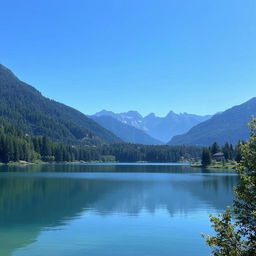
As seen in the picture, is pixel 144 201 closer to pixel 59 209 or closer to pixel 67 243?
pixel 59 209

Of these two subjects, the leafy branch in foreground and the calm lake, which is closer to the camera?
the leafy branch in foreground

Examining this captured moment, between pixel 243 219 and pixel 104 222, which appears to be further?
pixel 104 222

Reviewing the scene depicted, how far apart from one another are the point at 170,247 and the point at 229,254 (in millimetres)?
18511

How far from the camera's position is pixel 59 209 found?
48375 millimetres

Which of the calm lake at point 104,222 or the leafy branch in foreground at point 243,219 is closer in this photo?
the leafy branch in foreground at point 243,219

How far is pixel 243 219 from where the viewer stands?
42.8ft

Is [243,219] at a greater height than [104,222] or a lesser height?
greater

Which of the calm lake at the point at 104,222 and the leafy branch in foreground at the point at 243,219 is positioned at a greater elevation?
the leafy branch in foreground at the point at 243,219

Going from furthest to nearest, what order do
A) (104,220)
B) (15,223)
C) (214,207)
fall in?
(214,207) → (104,220) → (15,223)

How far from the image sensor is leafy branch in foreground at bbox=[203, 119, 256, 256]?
40.6 ft

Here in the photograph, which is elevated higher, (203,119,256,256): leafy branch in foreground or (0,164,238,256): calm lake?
(203,119,256,256): leafy branch in foreground

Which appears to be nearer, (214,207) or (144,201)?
(214,207)

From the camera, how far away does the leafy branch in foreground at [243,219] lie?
1237 centimetres

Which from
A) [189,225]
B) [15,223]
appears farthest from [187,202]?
[15,223]
